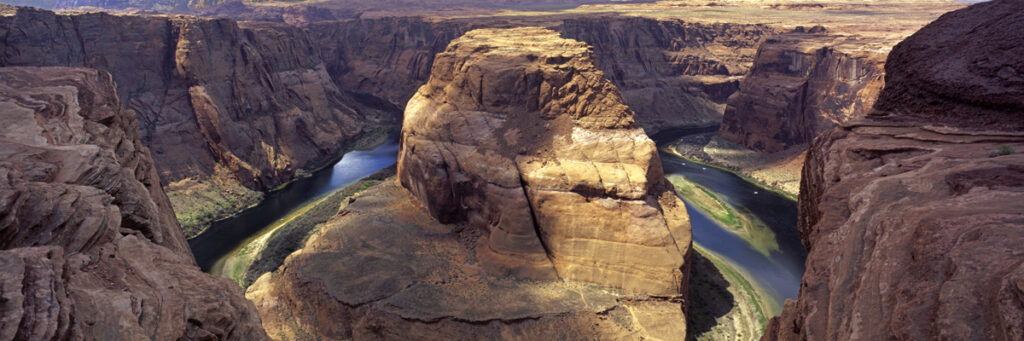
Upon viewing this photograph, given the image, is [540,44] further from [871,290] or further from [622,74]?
[622,74]

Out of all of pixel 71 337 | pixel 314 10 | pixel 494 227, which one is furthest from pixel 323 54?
pixel 71 337

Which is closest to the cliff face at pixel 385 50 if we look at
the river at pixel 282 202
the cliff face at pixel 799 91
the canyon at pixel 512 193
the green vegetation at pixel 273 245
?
the canyon at pixel 512 193

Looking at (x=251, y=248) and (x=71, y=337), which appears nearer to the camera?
(x=71, y=337)

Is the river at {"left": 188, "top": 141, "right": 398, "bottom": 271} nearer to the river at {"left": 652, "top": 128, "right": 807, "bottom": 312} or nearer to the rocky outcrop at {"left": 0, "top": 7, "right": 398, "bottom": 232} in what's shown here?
the rocky outcrop at {"left": 0, "top": 7, "right": 398, "bottom": 232}

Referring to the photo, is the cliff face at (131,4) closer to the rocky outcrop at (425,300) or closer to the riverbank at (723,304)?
Answer: the rocky outcrop at (425,300)

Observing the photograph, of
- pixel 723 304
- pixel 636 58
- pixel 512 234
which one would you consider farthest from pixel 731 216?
pixel 636 58

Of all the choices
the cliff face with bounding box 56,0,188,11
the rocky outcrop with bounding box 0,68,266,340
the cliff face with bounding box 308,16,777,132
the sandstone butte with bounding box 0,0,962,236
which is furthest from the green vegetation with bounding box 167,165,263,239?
the cliff face with bounding box 56,0,188,11
